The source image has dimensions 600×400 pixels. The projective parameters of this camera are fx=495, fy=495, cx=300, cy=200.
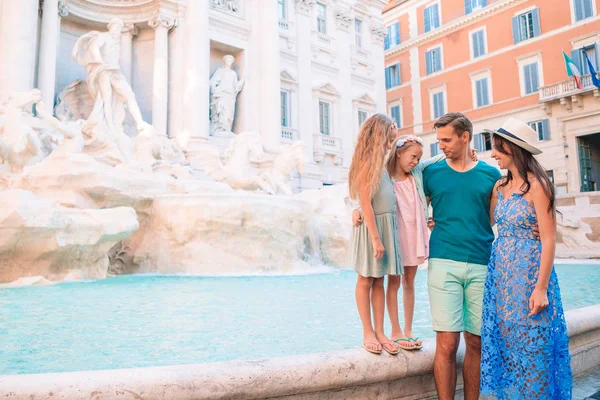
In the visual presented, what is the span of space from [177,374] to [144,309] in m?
2.62

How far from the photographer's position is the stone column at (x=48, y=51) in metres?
12.1

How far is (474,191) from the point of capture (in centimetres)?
195

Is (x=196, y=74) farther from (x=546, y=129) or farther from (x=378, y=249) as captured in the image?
(x=546, y=129)

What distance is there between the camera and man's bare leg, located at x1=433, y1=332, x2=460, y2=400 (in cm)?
181

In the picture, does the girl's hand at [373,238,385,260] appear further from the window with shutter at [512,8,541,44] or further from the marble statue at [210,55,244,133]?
the window with shutter at [512,8,541,44]

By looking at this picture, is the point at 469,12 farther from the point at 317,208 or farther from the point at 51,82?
the point at 51,82

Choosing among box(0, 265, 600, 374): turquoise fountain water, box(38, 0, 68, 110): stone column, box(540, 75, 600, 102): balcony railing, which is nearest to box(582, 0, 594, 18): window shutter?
box(540, 75, 600, 102): balcony railing

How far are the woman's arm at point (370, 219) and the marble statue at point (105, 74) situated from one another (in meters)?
10.6

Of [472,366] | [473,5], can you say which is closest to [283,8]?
[473,5]

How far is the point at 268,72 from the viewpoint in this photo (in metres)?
16.0

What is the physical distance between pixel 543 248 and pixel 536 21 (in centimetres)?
2187

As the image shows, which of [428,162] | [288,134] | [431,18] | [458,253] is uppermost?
[431,18]

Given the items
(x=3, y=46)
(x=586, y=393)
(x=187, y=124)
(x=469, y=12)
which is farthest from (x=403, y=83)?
(x=586, y=393)

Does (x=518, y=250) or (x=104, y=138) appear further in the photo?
(x=104, y=138)
